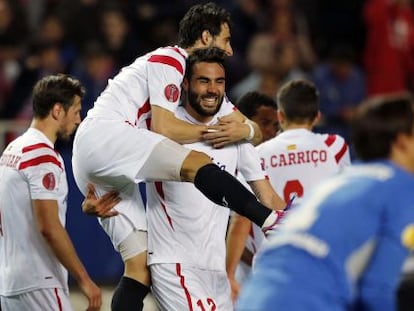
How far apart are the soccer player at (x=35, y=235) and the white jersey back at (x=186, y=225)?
585 millimetres

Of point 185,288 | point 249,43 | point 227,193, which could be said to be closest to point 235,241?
point 185,288

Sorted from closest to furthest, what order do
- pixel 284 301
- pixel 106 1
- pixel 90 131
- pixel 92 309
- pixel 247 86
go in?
pixel 284 301 → pixel 90 131 → pixel 92 309 → pixel 247 86 → pixel 106 1

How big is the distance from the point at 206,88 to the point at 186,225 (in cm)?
74

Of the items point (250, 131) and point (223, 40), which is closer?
point (250, 131)

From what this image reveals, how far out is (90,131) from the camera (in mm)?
6469

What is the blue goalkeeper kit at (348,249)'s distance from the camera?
428 cm

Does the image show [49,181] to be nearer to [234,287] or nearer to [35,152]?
[35,152]

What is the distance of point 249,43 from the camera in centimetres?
1349

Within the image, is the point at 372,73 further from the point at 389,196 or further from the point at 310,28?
the point at 389,196

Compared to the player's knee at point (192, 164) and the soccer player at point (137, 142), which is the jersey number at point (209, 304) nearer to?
the soccer player at point (137, 142)

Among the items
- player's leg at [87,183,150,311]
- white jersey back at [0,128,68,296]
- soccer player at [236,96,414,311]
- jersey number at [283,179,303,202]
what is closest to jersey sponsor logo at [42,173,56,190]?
white jersey back at [0,128,68,296]

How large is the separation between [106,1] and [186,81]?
23.3ft

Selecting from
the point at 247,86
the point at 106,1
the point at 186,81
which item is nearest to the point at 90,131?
the point at 186,81

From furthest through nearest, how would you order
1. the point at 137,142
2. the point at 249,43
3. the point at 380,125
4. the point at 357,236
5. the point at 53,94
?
the point at 249,43 < the point at 53,94 < the point at 137,142 < the point at 380,125 < the point at 357,236
